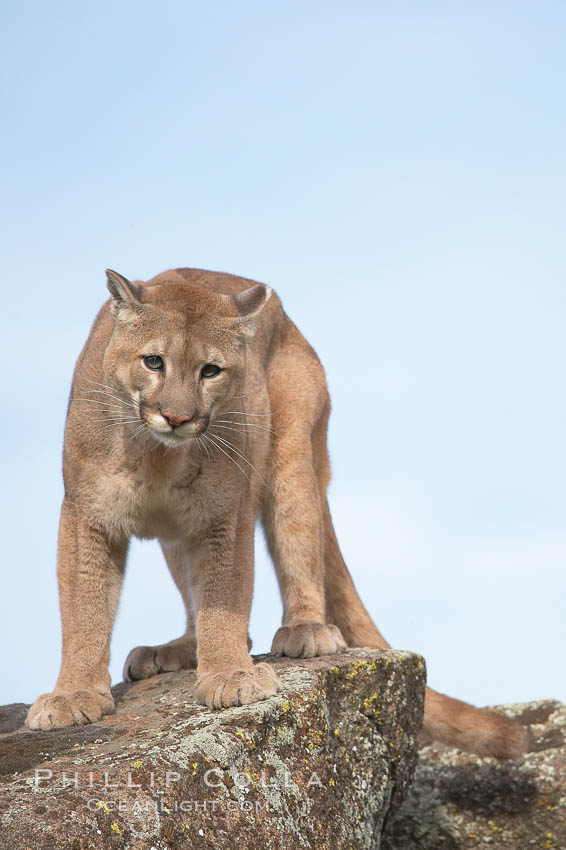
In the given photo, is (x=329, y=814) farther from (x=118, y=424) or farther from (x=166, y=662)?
(x=118, y=424)

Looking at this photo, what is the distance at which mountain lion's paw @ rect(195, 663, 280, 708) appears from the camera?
14.9 feet

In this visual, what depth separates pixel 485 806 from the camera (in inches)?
250

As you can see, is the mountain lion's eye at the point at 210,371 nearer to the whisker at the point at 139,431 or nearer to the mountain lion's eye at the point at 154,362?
the mountain lion's eye at the point at 154,362

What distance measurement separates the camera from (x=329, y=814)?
4461 millimetres

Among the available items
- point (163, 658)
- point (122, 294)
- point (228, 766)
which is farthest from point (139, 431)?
point (228, 766)

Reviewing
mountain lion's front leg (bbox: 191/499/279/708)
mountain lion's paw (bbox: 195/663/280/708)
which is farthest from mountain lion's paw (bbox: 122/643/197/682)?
mountain lion's paw (bbox: 195/663/280/708)

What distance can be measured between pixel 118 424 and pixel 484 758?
3508 millimetres

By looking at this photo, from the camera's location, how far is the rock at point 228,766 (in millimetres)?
3412

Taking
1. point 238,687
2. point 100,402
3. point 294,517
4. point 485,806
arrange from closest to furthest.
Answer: point 238,687 → point 100,402 → point 294,517 → point 485,806

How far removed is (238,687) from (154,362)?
1.63 meters

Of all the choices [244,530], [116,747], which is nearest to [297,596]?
[244,530]

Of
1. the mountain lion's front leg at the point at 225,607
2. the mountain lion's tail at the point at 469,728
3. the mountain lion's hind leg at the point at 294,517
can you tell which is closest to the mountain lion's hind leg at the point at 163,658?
the mountain lion's front leg at the point at 225,607

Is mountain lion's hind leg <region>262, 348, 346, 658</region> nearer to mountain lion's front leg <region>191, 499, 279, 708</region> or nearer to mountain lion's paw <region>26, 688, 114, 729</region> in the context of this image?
mountain lion's front leg <region>191, 499, 279, 708</region>

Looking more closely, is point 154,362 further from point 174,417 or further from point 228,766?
point 228,766
